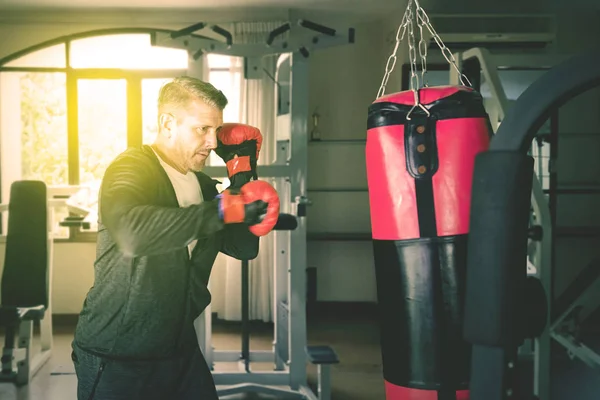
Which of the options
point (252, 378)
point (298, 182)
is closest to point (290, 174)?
point (298, 182)

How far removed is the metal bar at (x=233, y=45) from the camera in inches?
128

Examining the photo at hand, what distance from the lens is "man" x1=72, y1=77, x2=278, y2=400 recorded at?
144 cm

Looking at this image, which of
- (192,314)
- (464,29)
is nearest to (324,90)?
(464,29)

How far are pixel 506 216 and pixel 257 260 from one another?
169 inches

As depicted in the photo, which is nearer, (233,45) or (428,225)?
(428,225)

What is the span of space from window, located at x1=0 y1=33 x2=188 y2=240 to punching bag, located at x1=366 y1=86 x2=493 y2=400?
13.8ft

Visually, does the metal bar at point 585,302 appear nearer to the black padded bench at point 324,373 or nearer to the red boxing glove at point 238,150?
the black padded bench at point 324,373

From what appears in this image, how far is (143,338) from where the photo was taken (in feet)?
5.12

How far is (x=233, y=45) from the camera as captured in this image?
3.27m

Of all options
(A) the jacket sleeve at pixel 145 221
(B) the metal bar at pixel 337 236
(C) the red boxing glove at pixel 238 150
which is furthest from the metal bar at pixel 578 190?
(A) the jacket sleeve at pixel 145 221

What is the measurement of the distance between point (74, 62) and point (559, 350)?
189 inches

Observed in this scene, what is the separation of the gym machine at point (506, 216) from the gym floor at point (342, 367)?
8.47 feet

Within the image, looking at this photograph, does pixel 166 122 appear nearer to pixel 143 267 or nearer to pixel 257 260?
pixel 143 267

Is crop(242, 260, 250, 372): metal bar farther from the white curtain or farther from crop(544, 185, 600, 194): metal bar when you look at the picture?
crop(544, 185, 600, 194): metal bar
